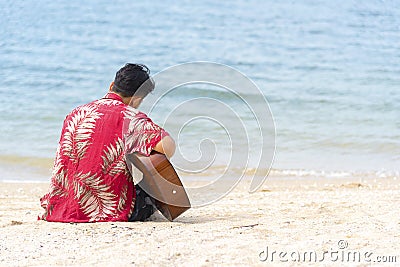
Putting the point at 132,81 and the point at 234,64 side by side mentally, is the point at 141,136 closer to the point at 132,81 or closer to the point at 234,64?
the point at 132,81

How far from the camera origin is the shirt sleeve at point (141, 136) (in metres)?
3.68

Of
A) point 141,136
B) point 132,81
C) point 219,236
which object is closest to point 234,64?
point 132,81

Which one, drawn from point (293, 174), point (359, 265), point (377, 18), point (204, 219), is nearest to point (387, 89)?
point (293, 174)

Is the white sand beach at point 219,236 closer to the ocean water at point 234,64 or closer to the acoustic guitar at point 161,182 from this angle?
the acoustic guitar at point 161,182

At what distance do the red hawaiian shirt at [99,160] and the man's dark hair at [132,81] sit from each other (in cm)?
9

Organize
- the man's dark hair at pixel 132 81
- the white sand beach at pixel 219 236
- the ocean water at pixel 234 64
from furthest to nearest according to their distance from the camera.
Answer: the ocean water at pixel 234 64 < the man's dark hair at pixel 132 81 < the white sand beach at pixel 219 236

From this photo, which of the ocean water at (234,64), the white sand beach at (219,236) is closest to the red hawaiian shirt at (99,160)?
the white sand beach at (219,236)

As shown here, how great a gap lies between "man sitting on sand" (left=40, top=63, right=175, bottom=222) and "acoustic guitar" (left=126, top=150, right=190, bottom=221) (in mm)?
48

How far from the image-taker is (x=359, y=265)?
2.94 meters

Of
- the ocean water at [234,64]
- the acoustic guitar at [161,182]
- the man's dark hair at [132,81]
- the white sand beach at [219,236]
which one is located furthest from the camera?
the ocean water at [234,64]

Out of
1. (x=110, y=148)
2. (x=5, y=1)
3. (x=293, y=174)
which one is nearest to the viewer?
(x=110, y=148)

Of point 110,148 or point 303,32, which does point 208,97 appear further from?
point 110,148

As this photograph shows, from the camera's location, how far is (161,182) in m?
3.69

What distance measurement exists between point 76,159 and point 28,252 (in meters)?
0.78
